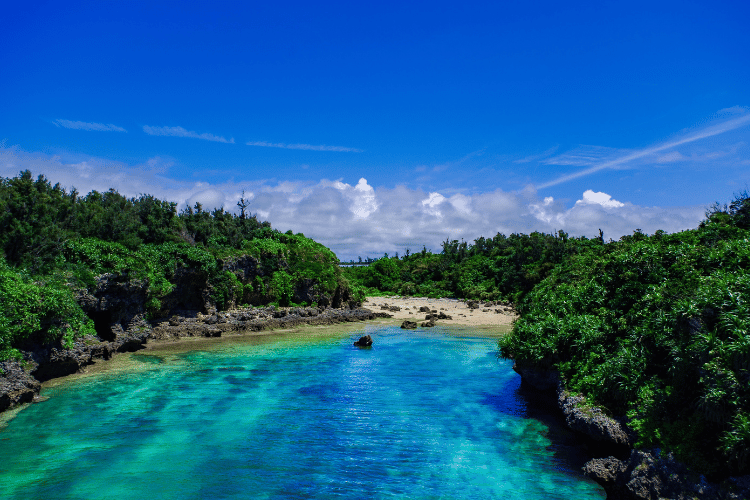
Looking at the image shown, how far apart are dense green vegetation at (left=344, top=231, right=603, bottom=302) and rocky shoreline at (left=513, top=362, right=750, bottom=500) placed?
142ft

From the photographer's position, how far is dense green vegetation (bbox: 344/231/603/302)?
64.4 meters

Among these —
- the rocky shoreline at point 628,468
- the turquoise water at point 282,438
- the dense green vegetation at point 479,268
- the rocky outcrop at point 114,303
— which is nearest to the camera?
the rocky shoreline at point 628,468

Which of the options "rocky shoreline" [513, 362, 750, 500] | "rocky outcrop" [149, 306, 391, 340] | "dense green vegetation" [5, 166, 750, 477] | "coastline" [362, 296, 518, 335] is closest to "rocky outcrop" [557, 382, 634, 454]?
"rocky shoreline" [513, 362, 750, 500]

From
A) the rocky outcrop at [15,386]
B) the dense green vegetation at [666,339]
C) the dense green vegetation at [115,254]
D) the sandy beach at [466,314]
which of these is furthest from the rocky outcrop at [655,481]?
the sandy beach at [466,314]

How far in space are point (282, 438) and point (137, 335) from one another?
19.5 m

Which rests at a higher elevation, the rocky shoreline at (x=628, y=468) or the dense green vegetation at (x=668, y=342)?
the dense green vegetation at (x=668, y=342)

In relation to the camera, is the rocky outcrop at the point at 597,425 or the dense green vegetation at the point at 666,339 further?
the rocky outcrop at the point at 597,425

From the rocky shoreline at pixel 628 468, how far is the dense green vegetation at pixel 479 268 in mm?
43384

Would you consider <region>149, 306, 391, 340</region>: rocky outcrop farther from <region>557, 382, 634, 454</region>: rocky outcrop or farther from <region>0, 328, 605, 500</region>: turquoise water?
<region>557, 382, 634, 454</region>: rocky outcrop

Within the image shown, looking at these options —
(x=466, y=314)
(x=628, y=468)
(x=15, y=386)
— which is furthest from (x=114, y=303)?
(x=466, y=314)

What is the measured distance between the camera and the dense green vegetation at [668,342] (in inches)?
322

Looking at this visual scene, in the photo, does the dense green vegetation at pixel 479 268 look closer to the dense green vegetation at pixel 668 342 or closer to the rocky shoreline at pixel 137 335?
the rocky shoreline at pixel 137 335

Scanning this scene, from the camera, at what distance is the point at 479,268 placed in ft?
272

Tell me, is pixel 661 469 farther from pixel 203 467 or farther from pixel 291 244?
pixel 291 244
